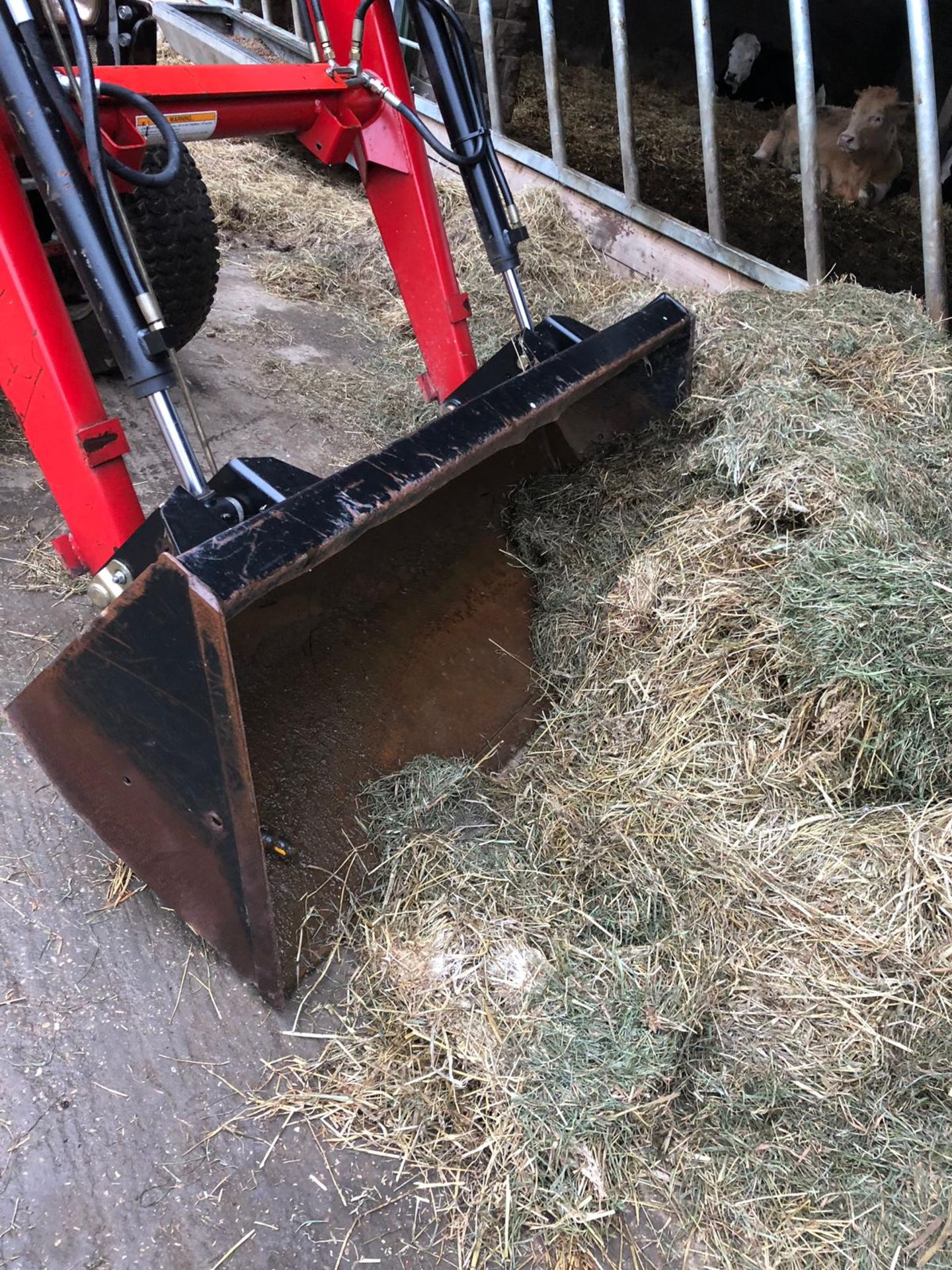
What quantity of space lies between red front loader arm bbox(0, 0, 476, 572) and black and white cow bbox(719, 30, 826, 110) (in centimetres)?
793

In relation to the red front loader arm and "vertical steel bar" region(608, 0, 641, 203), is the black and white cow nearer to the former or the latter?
"vertical steel bar" region(608, 0, 641, 203)

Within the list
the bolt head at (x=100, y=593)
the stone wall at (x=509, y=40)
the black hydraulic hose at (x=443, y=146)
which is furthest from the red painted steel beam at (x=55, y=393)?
the stone wall at (x=509, y=40)

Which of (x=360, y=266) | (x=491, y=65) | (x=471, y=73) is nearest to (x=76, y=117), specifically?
(x=471, y=73)

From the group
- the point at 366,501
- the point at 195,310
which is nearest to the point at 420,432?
the point at 366,501

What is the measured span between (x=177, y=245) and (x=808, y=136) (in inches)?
102

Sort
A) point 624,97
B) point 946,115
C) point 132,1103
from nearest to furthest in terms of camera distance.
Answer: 1. point 132,1103
2. point 624,97
3. point 946,115

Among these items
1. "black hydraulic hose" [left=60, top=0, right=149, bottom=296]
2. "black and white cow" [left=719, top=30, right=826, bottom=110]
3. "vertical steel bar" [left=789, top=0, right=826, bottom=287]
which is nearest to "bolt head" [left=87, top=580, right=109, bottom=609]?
"black hydraulic hose" [left=60, top=0, right=149, bottom=296]

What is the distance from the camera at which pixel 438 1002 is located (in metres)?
1.93

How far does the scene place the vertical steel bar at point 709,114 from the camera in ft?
14.0

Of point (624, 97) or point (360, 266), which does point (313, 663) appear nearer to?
point (360, 266)

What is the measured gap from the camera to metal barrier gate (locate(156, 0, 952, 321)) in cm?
359

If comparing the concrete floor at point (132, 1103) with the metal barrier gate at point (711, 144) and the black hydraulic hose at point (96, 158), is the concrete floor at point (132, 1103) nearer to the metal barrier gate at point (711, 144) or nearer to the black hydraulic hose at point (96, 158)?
the black hydraulic hose at point (96, 158)

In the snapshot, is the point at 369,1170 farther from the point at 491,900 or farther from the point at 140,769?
the point at 140,769

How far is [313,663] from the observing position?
91.8 inches
